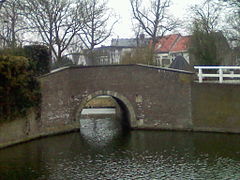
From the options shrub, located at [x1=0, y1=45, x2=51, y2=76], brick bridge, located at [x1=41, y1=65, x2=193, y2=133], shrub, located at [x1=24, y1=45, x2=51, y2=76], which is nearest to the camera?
shrub, located at [x1=0, y1=45, x2=51, y2=76]

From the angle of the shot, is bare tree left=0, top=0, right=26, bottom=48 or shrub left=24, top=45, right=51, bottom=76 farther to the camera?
bare tree left=0, top=0, right=26, bottom=48

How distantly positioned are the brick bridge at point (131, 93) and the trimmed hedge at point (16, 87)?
170cm

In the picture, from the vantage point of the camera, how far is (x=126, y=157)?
571 inches

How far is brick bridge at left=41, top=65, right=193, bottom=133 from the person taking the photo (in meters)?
19.5

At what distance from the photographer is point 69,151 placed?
15.8 meters

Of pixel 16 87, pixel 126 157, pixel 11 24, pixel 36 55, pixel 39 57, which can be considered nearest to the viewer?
pixel 126 157

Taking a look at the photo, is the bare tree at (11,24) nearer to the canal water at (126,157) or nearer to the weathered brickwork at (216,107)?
the canal water at (126,157)

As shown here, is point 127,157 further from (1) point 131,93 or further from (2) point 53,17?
(2) point 53,17

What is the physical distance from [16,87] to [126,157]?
6.32 m

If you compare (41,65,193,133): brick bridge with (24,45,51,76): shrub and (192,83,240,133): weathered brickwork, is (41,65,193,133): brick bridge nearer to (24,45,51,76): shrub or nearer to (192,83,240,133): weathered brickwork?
(192,83,240,133): weathered brickwork

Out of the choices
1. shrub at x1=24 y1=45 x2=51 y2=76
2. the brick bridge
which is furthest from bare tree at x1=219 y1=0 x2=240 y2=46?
shrub at x1=24 y1=45 x2=51 y2=76

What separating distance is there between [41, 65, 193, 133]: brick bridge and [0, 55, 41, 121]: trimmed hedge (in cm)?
170

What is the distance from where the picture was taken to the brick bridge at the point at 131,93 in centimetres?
1953

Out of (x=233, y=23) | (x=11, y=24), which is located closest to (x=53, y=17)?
(x=11, y=24)
